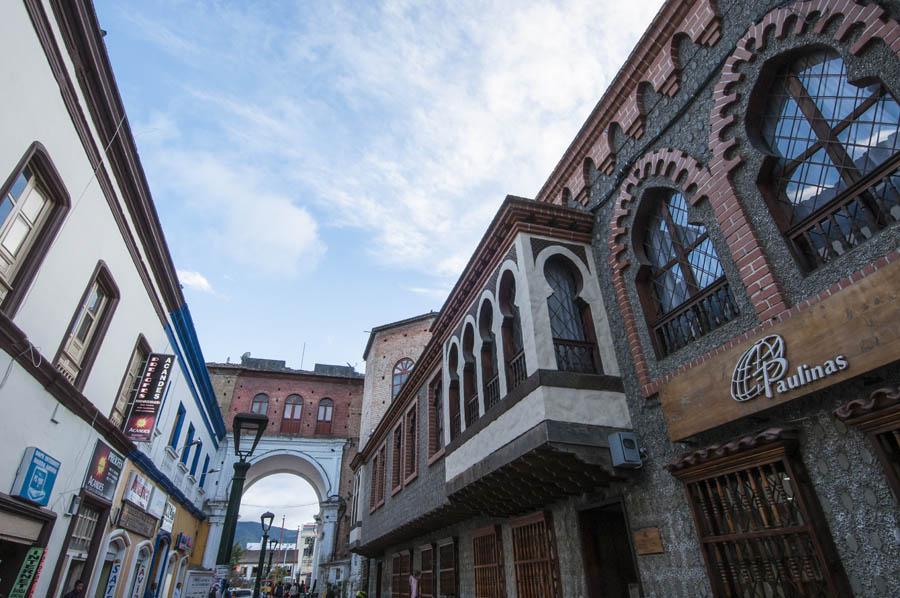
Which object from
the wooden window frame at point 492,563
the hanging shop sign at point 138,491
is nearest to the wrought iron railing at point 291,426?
the hanging shop sign at point 138,491

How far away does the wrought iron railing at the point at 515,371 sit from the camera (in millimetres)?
7258

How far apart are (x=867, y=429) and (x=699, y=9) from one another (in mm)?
5271

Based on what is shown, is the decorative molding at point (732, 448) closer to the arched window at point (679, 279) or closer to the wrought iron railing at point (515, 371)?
A: the arched window at point (679, 279)

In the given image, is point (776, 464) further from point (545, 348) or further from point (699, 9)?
point (699, 9)

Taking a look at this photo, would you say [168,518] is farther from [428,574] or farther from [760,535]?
[760,535]

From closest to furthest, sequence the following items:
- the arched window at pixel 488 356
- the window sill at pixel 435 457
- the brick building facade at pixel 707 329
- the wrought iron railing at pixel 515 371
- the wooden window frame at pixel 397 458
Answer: the brick building facade at pixel 707 329, the wrought iron railing at pixel 515 371, the arched window at pixel 488 356, the window sill at pixel 435 457, the wooden window frame at pixel 397 458

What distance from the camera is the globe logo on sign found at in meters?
4.39

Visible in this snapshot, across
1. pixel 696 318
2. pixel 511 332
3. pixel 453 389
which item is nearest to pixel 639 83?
pixel 696 318

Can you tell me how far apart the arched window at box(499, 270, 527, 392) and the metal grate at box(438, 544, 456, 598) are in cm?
593

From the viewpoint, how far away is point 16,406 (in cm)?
561

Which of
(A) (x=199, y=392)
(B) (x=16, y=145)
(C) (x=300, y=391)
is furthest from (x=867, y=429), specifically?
(C) (x=300, y=391)

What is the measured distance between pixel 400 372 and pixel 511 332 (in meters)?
19.3

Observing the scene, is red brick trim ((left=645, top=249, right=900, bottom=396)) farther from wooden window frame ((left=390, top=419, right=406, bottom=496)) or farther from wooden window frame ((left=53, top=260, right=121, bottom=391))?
wooden window frame ((left=390, top=419, right=406, bottom=496))

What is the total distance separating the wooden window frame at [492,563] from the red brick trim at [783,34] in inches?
282
